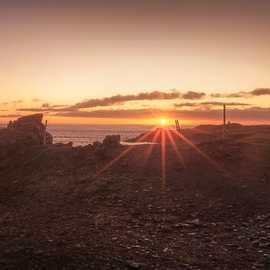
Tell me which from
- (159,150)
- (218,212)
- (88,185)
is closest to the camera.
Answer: (218,212)

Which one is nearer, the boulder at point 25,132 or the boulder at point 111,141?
the boulder at point 111,141

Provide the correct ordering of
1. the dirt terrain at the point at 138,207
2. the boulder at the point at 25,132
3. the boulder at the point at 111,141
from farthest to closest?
the boulder at the point at 25,132 < the boulder at the point at 111,141 < the dirt terrain at the point at 138,207

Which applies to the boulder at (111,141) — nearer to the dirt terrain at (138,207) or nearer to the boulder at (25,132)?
the dirt terrain at (138,207)

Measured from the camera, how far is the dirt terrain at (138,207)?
15.9m

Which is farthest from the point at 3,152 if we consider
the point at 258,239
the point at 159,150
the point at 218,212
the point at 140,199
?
the point at 258,239

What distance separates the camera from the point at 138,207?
846 inches

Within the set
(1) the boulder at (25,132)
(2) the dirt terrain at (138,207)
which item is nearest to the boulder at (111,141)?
(2) the dirt terrain at (138,207)

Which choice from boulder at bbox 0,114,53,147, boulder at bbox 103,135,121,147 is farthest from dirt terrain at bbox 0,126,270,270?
boulder at bbox 0,114,53,147

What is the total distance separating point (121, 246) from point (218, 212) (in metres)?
5.56

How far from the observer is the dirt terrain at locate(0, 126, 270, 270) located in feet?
52.1

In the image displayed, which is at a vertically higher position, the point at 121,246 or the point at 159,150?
the point at 159,150

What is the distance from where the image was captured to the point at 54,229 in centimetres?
1880

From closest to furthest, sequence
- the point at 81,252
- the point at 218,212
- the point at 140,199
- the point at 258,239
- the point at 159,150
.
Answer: the point at 81,252 → the point at 258,239 → the point at 218,212 → the point at 140,199 → the point at 159,150

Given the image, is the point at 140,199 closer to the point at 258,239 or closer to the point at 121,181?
the point at 121,181
